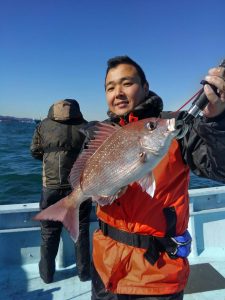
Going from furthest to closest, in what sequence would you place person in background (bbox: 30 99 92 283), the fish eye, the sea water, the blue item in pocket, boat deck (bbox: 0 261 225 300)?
the sea water, person in background (bbox: 30 99 92 283), boat deck (bbox: 0 261 225 300), the blue item in pocket, the fish eye

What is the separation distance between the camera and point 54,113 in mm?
4809

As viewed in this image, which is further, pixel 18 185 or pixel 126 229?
pixel 18 185

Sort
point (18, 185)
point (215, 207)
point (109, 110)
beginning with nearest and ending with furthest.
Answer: point (109, 110) < point (215, 207) < point (18, 185)

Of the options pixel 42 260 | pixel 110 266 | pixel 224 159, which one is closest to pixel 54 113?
pixel 42 260

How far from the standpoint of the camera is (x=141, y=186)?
80.9 inches

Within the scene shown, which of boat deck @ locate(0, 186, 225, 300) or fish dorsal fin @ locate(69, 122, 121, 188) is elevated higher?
fish dorsal fin @ locate(69, 122, 121, 188)

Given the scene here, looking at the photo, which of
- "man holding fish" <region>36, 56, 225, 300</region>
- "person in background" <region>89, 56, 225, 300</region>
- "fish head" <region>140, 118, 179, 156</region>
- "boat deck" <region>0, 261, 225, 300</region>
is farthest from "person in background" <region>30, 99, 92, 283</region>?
"fish head" <region>140, 118, 179, 156</region>

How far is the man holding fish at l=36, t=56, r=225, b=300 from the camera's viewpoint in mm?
2008

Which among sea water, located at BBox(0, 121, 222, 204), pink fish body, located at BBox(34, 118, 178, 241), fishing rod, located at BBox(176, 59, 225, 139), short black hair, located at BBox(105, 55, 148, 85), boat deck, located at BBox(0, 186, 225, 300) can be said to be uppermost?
short black hair, located at BBox(105, 55, 148, 85)

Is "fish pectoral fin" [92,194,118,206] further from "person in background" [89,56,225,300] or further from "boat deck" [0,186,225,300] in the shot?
"boat deck" [0,186,225,300]

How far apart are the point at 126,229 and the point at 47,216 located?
0.59 m

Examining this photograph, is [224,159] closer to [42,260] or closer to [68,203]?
[68,203]

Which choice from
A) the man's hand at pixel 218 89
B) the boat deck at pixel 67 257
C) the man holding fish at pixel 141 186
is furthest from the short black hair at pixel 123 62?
the boat deck at pixel 67 257

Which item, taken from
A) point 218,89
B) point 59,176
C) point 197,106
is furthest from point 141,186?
point 59,176
